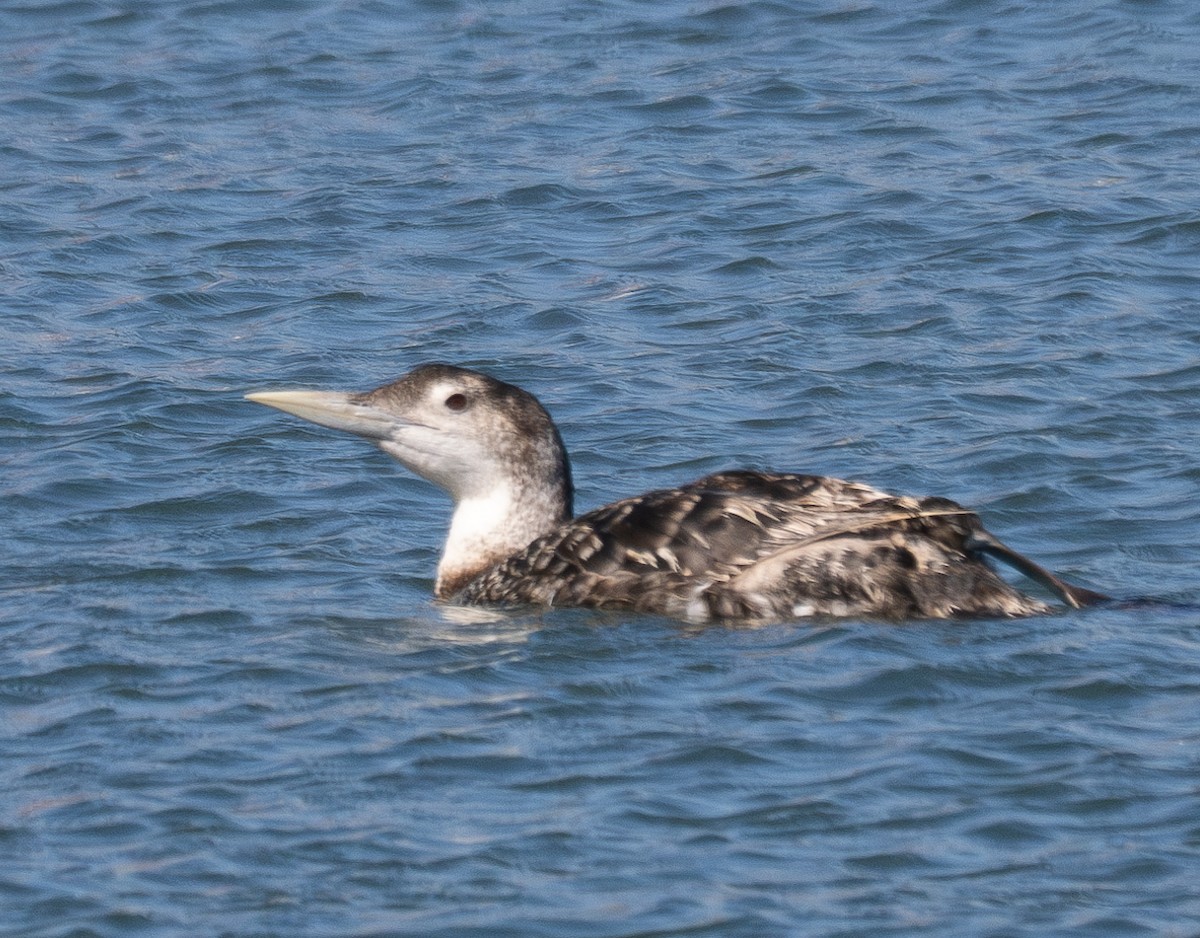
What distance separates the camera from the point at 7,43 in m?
15.6

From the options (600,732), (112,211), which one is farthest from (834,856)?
(112,211)

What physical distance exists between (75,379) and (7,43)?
5.96 metres

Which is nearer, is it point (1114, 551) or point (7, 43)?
point (1114, 551)

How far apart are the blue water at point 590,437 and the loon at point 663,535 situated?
0.15 m

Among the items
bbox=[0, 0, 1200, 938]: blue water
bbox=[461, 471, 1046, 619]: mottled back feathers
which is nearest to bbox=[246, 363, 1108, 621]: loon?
bbox=[461, 471, 1046, 619]: mottled back feathers

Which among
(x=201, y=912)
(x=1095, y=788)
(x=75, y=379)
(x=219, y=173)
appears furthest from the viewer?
(x=219, y=173)

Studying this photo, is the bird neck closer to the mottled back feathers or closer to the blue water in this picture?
the blue water

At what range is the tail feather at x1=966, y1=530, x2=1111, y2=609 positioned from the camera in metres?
7.43

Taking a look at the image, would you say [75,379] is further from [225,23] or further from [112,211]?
[225,23]

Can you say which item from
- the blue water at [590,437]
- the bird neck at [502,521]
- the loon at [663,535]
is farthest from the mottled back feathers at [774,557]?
the bird neck at [502,521]

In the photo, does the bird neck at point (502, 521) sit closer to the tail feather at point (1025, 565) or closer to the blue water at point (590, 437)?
the blue water at point (590, 437)

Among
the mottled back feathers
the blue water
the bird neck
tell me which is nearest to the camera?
the blue water

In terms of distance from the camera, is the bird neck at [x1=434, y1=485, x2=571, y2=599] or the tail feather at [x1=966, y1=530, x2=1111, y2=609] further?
the bird neck at [x1=434, y1=485, x2=571, y2=599]

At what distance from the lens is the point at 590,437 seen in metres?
9.73
